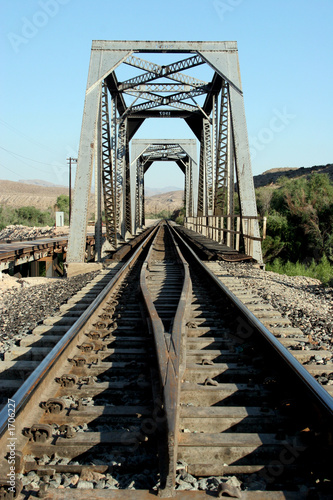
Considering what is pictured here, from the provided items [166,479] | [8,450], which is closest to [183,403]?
[166,479]

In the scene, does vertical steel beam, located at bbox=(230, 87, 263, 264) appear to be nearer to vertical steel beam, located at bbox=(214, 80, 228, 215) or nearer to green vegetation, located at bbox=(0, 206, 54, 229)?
vertical steel beam, located at bbox=(214, 80, 228, 215)

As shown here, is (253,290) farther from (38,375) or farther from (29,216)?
(29,216)

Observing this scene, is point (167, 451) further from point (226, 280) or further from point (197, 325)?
point (226, 280)

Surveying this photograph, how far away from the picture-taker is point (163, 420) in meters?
2.17

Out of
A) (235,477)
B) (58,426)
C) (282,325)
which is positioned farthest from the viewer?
(282,325)

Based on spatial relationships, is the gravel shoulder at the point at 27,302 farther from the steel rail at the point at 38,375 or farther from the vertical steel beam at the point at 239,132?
the vertical steel beam at the point at 239,132

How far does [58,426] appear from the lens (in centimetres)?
256

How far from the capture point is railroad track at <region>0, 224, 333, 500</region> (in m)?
2.06

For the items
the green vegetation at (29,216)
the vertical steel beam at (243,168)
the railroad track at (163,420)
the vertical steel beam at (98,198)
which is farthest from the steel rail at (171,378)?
the green vegetation at (29,216)

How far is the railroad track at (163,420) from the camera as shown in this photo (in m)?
2.06

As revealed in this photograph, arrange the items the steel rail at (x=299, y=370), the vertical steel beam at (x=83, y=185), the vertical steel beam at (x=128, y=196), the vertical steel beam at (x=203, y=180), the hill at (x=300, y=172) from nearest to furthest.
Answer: the steel rail at (x=299, y=370)
the vertical steel beam at (x=83, y=185)
the vertical steel beam at (x=203, y=180)
the vertical steel beam at (x=128, y=196)
the hill at (x=300, y=172)

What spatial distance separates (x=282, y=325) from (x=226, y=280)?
9.05ft

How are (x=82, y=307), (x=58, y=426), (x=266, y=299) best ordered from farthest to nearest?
(x=266, y=299) → (x=82, y=307) → (x=58, y=426)

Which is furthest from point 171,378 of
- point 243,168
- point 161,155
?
point 161,155
